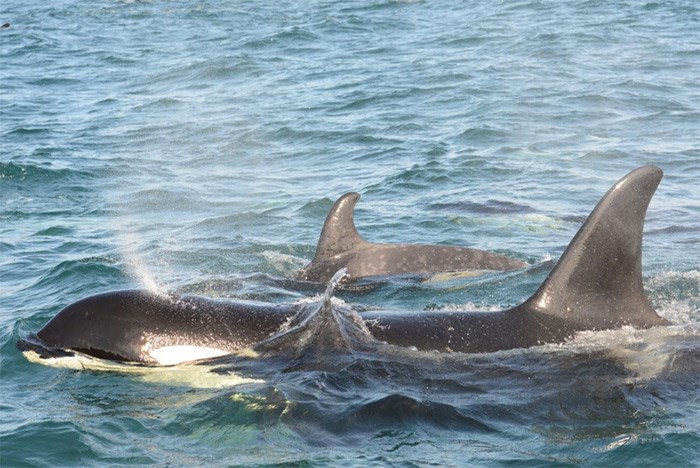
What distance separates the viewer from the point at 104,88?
96.3 ft

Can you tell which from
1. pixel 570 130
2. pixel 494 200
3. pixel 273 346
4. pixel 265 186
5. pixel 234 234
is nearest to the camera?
pixel 273 346

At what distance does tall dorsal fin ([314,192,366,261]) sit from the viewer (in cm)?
1312

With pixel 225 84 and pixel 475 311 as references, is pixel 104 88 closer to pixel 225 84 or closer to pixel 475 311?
pixel 225 84

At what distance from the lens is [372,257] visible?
13234 mm

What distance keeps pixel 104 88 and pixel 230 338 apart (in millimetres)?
21802

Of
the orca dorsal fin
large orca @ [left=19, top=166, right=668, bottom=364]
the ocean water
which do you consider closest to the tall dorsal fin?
the ocean water

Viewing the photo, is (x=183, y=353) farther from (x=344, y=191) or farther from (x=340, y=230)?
(x=344, y=191)

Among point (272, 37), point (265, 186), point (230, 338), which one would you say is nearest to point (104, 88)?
point (272, 37)

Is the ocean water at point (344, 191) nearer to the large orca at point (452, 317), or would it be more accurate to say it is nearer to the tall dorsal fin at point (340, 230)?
the large orca at point (452, 317)

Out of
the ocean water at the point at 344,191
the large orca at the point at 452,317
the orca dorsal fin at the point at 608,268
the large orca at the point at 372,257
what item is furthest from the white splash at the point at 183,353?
the large orca at the point at 372,257

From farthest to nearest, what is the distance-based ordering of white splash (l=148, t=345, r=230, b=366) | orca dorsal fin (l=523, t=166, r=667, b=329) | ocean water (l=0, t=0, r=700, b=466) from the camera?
1. white splash (l=148, t=345, r=230, b=366)
2. orca dorsal fin (l=523, t=166, r=667, b=329)
3. ocean water (l=0, t=0, r=700, b=466)

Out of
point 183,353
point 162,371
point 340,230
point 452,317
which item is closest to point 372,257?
point 340,230

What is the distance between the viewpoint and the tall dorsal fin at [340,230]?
1312cm

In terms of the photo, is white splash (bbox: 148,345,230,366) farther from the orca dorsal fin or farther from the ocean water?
the orca dorsal fin
